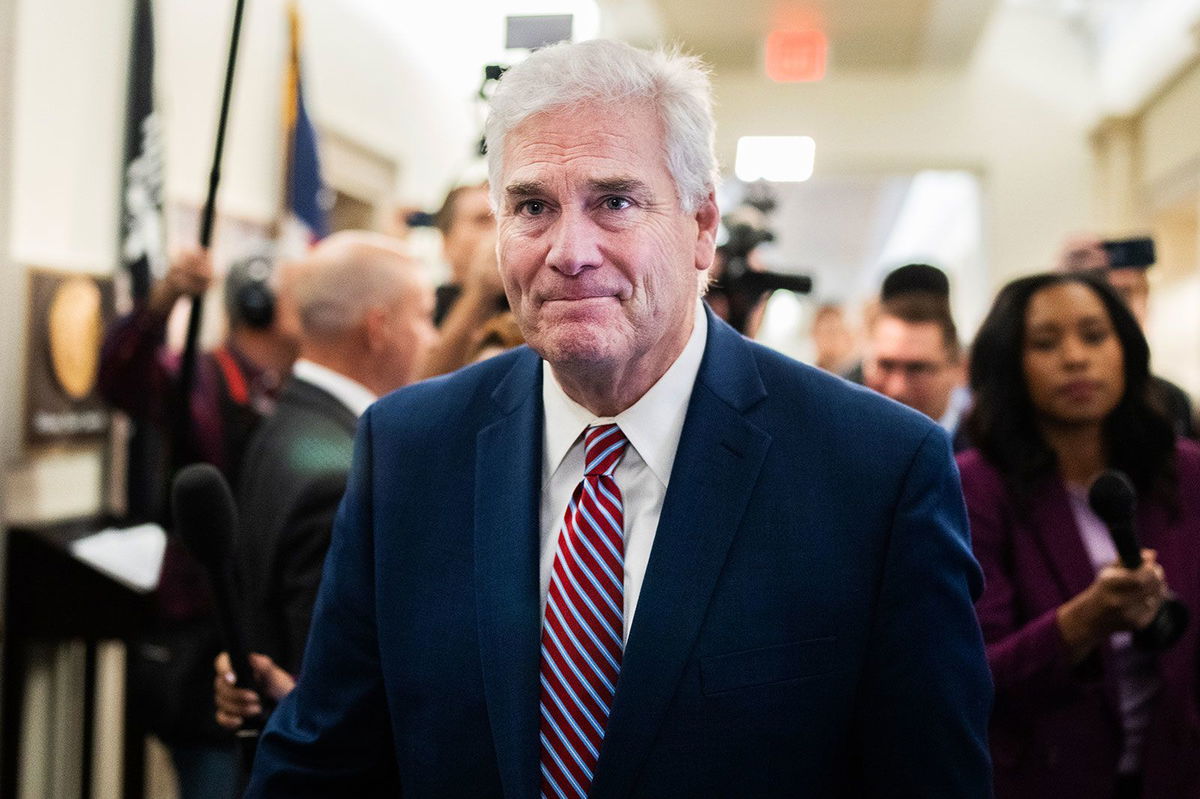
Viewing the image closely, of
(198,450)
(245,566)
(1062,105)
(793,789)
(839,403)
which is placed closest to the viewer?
(793,789)

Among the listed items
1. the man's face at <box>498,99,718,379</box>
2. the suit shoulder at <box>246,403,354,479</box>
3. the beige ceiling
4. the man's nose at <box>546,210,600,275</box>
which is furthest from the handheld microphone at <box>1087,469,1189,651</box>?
the beige ceiling

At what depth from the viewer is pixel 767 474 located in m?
1.25

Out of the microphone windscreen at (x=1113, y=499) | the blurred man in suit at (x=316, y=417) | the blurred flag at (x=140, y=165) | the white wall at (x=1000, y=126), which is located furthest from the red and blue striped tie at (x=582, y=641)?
the white wall at (x=1000, y=126)

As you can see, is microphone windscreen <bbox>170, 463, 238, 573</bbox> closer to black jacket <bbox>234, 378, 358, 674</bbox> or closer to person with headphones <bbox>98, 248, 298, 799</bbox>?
black jacket <bbox>234, 378, 358, 674</bbox>

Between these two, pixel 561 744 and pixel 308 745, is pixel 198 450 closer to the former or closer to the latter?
pixel 308 745

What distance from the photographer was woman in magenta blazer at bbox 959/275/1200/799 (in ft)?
6.05

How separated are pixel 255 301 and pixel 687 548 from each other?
2.30 metres

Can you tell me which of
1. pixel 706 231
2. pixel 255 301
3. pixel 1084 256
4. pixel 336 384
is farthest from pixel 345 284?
pixel 1084 256

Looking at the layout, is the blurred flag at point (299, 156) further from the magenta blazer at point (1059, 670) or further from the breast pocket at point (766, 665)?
the breast pocket at point (766, 665)

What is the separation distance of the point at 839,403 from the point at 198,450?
6.28 ft

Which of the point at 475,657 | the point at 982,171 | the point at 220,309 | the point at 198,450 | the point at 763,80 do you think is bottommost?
the point at 475,657

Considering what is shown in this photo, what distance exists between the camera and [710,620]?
3.87 ft

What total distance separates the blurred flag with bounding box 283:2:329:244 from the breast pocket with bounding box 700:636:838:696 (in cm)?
381

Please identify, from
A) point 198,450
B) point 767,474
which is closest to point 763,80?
point 198,450
